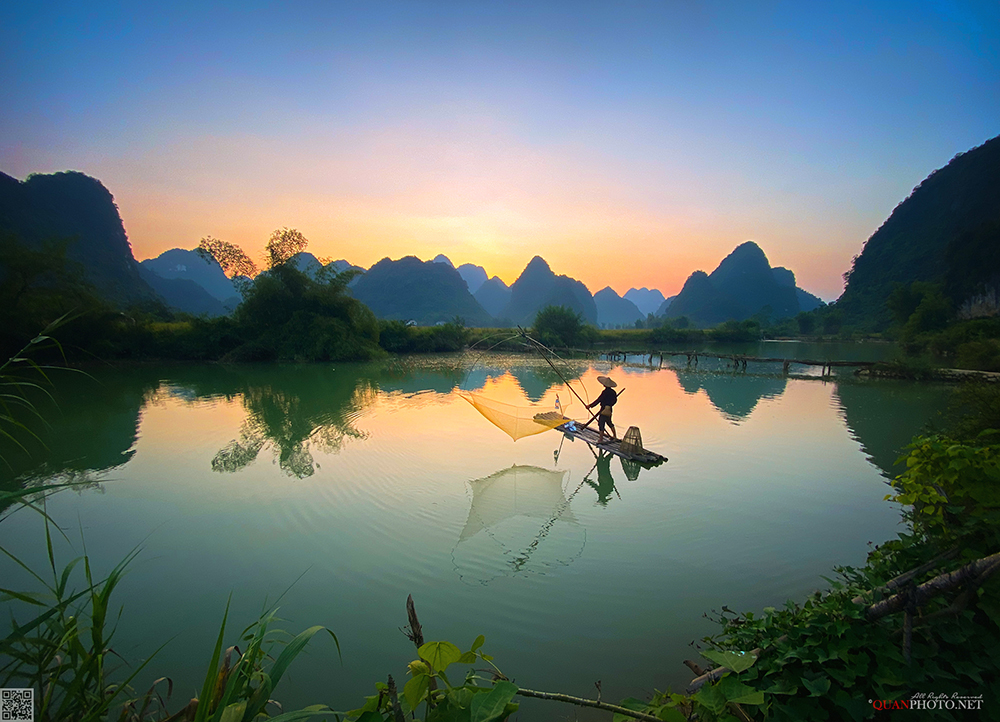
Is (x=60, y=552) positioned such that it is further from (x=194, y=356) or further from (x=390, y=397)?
(x=194, y=356)

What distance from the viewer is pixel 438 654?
51.3 inches

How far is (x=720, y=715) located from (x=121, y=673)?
11.1ft

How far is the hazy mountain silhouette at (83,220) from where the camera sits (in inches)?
1363

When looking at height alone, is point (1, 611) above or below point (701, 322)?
below

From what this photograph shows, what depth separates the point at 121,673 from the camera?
105 inches

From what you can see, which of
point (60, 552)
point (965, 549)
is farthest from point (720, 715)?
point (60, 552)

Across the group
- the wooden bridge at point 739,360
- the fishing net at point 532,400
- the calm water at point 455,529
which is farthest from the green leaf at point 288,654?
the wooden bridge at point 739,360

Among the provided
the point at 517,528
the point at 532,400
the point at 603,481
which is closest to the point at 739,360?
the point at 532,400

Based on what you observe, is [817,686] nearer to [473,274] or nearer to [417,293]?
[417,293]

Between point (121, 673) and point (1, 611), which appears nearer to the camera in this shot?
point (121, 673)

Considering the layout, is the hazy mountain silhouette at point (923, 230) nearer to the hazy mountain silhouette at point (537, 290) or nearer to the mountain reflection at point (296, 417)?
the mountain reflection at point (296, 417)

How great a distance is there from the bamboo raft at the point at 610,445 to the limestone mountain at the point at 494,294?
128 m

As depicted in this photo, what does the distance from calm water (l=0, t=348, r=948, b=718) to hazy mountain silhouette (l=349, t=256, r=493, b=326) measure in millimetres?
69773

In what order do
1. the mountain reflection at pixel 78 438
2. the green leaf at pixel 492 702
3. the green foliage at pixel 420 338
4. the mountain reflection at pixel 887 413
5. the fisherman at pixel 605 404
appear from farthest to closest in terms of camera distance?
the green foliage at pixel 420 338
the mountain reflection at pixel 887 413
the fisherman at pixel 605 404
the mountain reflection at pixel 78 438
the green leaf at pixel 492 702
